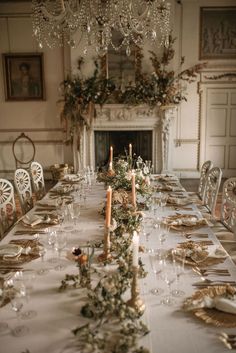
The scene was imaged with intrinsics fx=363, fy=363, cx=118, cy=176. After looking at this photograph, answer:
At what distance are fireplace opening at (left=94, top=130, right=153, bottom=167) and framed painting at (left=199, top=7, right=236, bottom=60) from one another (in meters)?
2.06

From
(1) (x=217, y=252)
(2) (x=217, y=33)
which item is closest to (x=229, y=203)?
(1) (x=217, y=252)

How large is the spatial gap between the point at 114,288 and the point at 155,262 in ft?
2.16

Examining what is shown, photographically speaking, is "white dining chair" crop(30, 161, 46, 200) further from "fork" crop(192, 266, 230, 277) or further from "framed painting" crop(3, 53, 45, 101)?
"framed painting" crop(3, 53, 45, 101)

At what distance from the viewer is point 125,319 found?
156 cm

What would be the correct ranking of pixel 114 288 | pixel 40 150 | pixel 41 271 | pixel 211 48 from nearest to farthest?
pixel 114 288
pixel 41 271
pixel 211 48
pixel 40 150

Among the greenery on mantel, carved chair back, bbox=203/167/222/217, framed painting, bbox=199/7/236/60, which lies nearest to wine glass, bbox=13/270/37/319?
carved chair back, bbox=203/167/222/217

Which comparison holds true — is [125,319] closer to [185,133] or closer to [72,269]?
[72,269]

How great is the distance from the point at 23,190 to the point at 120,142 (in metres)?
4.23

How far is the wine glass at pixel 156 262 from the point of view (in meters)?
1.86

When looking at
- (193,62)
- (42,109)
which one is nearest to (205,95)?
(193,62)

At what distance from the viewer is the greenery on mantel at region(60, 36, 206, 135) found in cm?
699

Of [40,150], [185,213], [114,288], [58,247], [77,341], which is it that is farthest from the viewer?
[40,150]

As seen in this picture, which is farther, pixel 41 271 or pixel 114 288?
pixel 41 271

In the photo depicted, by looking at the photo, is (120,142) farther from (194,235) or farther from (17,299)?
(17,299)
